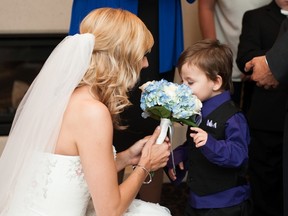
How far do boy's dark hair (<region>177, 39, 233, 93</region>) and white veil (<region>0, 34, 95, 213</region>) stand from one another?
20.7 inches

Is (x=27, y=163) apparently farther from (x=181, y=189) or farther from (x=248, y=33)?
(x=181, y=189)

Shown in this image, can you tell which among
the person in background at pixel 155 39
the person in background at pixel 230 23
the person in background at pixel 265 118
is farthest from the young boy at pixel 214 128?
the person in background at pixel 230 23

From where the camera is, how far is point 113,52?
1.59 meters

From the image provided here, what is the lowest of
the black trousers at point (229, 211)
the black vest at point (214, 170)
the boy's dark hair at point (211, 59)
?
the black trousers at point (229, 211)

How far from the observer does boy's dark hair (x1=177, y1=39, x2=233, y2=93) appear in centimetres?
189

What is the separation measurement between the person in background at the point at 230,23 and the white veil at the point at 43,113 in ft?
3.90

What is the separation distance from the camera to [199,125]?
1.93m

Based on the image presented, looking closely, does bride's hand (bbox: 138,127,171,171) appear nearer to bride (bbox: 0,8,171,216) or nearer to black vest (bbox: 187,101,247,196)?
bride (bbox: 0,8,171,216)

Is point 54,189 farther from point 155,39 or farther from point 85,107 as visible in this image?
point 155,39

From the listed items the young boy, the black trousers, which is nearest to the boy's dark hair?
the young boy

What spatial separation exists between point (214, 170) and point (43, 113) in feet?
2.49

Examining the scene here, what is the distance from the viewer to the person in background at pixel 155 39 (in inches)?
86.3

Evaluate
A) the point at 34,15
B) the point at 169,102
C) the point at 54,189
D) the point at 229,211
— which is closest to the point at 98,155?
the point at 54,189

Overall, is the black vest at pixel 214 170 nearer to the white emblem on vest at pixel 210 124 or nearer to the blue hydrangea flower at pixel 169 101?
the white emblem on vest at pixel 210 124
